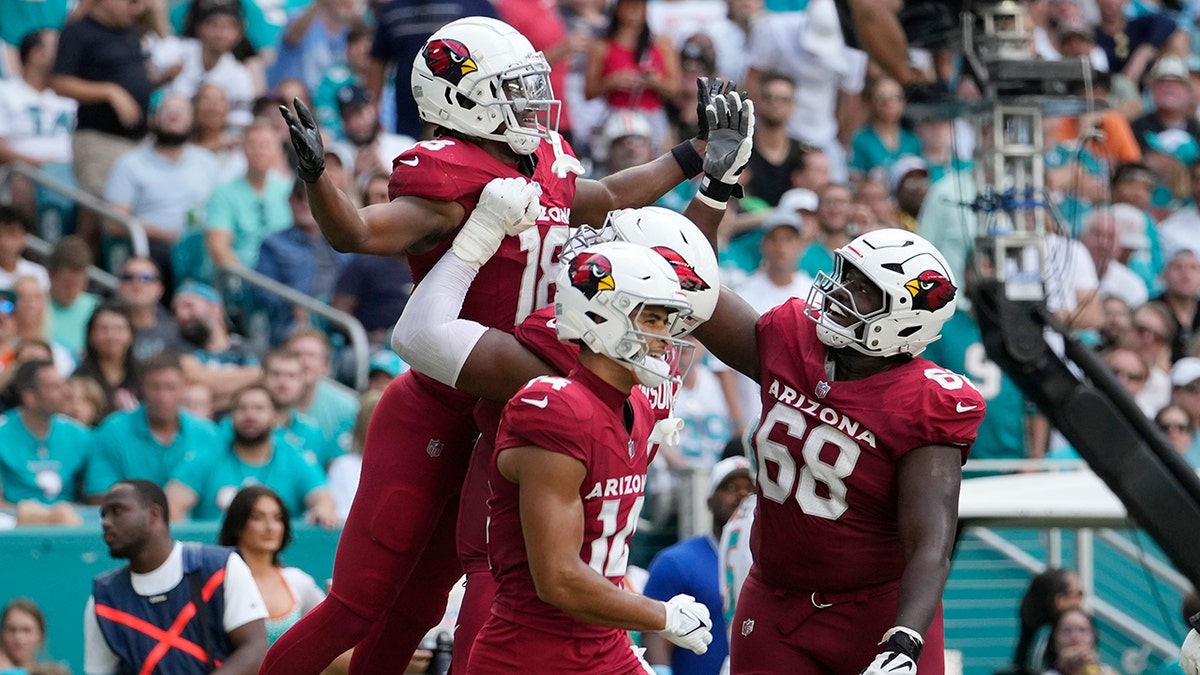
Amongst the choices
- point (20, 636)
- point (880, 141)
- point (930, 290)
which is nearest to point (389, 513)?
point (930, 290)

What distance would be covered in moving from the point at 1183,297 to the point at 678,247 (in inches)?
322

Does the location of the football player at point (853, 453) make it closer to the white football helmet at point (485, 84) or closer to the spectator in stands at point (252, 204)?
the white football helmet at point (485, 84)

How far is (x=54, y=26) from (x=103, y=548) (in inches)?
186

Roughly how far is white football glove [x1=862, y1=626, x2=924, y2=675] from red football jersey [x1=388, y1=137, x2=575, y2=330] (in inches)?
50.2

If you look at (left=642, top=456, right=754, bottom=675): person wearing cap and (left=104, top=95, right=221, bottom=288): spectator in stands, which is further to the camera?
(left=104, top=95, right=221, bottom=288): spectator in stands

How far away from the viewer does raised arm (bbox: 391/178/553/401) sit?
490cm

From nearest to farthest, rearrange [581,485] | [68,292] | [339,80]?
[581,485], [68,292], [339,80]

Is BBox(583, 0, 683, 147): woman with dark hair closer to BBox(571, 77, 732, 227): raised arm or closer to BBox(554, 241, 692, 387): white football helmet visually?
BBox(571, 77, 732, 227): raised arm

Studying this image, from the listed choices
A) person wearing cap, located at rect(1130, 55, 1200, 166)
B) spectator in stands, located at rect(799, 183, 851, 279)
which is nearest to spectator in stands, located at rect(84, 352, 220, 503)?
spectator in stands, located at rect(799, 183, 851, 279)

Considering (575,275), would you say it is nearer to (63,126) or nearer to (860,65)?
(63,126)

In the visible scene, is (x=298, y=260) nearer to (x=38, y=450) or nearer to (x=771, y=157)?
(x=38, y=450)

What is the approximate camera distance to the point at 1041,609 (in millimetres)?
8945

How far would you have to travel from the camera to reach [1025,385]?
768cm

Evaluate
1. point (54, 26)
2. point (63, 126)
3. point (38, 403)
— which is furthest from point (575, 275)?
point (54, 26)
